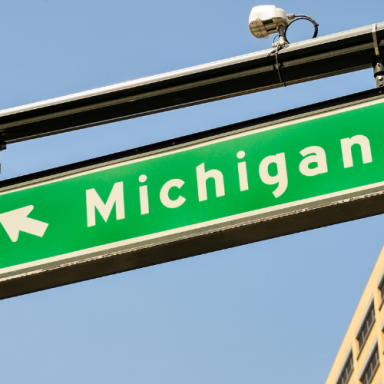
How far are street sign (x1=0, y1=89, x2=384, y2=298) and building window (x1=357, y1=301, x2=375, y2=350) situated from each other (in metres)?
43.8

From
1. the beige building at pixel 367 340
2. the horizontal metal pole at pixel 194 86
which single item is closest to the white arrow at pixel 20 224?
the horizontal metal pole at pixel 194 86

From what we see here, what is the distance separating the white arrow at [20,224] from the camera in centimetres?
325

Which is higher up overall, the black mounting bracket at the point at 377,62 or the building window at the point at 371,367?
the black mounting bracket at the point at 377,62

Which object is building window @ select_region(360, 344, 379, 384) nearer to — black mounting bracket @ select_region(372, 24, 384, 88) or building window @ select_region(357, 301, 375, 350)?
building window @ select_region(357, 301, 375, 350)

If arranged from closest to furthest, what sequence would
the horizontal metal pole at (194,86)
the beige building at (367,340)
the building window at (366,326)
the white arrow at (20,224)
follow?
the white arrow at (20,224) → the horizontal metal pole at (194,86) → the beige building at (367,340) → the building window at (366,326)

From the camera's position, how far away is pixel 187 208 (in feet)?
10.00

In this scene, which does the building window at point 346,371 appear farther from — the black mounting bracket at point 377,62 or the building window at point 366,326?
the black mounting bracket at point 377,62

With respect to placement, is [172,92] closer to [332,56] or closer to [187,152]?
[187,152]

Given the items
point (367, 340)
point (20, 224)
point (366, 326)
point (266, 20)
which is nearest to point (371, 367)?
point (367, 340)

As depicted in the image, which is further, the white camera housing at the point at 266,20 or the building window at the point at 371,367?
the building window at the point at 371,367

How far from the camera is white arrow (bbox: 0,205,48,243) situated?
3248 mm

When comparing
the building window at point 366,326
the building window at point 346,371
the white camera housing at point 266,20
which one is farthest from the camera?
the building window at point 346,371

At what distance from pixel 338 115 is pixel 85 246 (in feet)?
3.99

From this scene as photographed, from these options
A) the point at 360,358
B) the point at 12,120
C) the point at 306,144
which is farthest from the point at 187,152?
the point at 360,358
